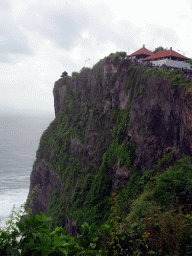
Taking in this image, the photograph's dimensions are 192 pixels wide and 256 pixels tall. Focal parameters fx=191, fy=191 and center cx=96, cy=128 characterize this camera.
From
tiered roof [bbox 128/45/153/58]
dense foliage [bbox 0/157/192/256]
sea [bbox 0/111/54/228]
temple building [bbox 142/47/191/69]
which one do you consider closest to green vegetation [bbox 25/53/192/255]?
dense foliage [bbox 0/157/192/256]

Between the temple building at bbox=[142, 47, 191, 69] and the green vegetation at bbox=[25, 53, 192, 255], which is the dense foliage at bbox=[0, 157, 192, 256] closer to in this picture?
the green vegetation at bbox=[25, 53, 192, 255]

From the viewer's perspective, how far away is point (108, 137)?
19547 mm

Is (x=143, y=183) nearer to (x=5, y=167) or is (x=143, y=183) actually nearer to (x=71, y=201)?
(x=71, y=201)

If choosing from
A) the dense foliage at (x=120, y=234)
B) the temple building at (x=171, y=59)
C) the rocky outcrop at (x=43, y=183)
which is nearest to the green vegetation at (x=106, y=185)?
the dense foliage at (x=120, y=234)

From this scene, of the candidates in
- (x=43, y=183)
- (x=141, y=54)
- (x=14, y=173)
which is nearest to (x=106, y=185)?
(x=43, y=183)

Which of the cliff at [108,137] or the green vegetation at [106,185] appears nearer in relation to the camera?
the green vegetation at [106,185]

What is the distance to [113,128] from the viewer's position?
19.5 meters

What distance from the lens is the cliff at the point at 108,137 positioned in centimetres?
1290

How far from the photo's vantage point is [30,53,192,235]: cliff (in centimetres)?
1290

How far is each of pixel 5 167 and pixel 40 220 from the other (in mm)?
52921

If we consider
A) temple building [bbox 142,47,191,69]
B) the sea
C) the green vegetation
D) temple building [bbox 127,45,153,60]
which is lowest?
the sea

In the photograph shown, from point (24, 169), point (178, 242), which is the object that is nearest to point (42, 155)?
point (24, 169)

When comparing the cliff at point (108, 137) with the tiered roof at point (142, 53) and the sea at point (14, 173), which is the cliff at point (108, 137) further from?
the sea at point (14, 173)

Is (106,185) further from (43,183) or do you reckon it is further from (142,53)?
(142,53)
